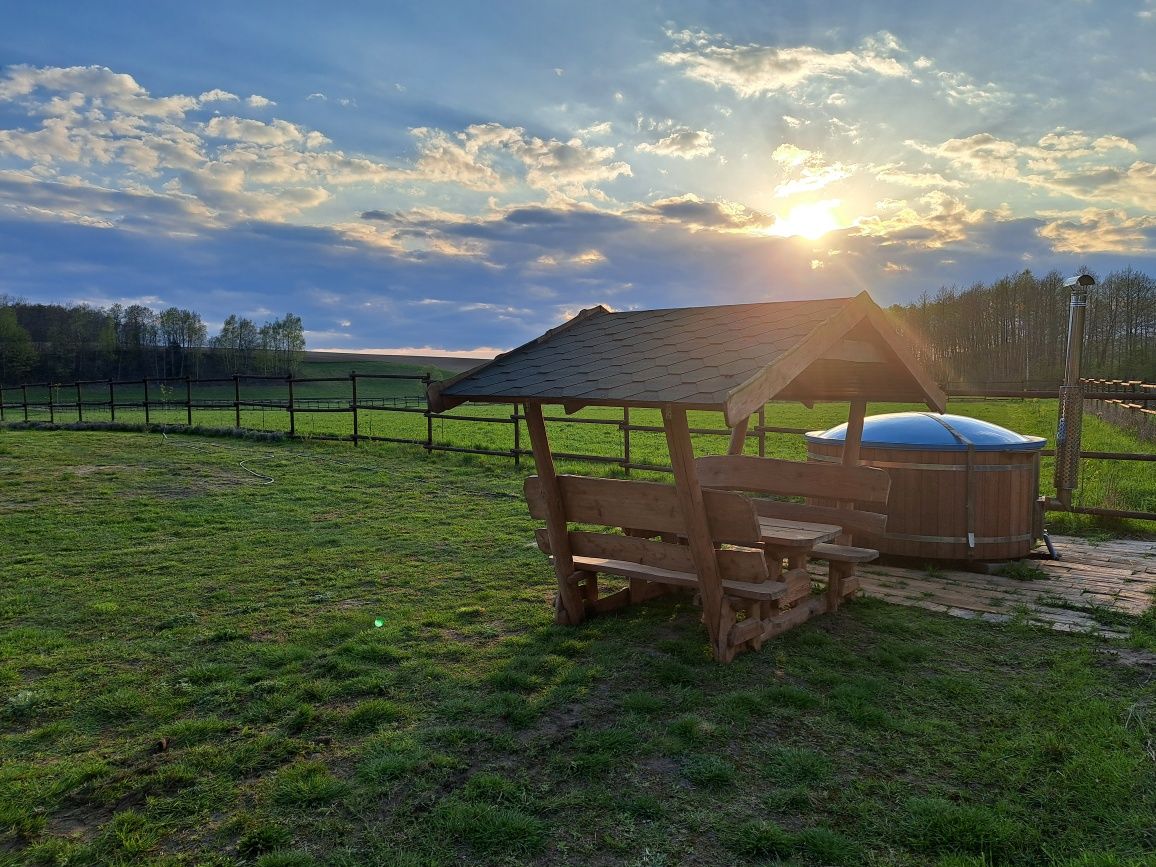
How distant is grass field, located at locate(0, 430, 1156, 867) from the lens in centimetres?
295

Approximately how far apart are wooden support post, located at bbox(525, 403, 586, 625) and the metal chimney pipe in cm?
664

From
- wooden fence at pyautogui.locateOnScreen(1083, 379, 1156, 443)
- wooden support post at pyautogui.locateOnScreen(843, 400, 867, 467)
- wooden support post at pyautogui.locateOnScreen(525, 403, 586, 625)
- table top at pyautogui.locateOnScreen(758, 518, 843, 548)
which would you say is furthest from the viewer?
wooden fence at pyautogui.locateOnScreen(1083, 379, 1156, 443)

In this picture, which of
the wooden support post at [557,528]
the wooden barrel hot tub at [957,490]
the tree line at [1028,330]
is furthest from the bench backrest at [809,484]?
the tree line at [1028,330]

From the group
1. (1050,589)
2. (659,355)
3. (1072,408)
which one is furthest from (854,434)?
(1072,408)

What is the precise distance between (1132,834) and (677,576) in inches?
109

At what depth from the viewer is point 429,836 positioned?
2973mm

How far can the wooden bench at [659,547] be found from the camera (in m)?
4.58

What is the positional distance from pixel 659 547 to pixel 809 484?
5.49 ft

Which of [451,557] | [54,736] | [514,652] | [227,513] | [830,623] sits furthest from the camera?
[227,513]

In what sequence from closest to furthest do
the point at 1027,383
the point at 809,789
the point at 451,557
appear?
the point at 809,789, the point at 451,557, the point at 1027,383

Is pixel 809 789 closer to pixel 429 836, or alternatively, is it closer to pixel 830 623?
pixel 429 836

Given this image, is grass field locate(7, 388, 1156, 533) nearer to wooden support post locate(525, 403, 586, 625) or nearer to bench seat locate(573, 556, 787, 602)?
bench seat locate(573, 556, 787, 602)

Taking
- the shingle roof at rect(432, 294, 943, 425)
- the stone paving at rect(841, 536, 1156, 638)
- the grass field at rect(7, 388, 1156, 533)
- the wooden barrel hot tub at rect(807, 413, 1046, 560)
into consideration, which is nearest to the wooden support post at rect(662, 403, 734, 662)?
the shingle roof at rect(432, 294, 943, 425)

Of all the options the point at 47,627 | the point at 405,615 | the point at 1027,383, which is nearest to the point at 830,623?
the point at 405,615
